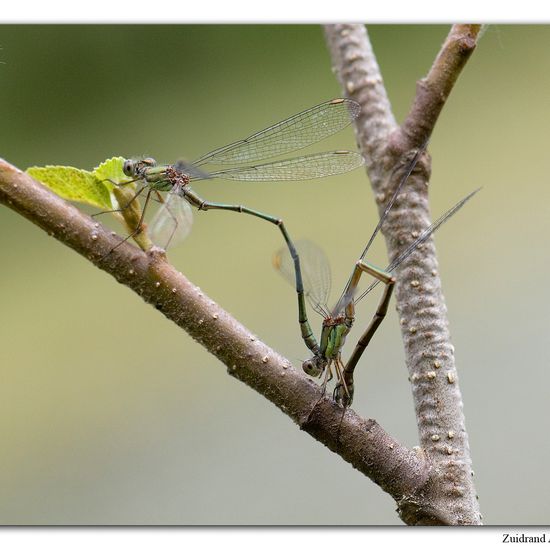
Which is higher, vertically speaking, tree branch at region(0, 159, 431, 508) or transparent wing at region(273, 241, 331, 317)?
transparent wing at region(273, 241, 331, 317)

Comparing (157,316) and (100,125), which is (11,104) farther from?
(157,316)

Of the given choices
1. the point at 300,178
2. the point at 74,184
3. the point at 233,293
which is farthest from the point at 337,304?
the point at 233,293

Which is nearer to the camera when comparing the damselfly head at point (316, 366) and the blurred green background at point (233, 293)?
the damselfly head at point (316, 366)

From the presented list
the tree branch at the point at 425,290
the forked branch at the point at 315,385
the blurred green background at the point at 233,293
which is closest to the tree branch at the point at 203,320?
the forked branch at the point at 315,385

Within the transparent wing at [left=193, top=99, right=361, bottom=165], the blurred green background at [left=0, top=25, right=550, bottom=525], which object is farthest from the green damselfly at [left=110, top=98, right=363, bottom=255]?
the blurred green background at [left=0, top=25, right=550, bottom=525]

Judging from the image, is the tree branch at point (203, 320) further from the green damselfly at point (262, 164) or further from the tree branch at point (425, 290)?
the green damselfly at point (262, 164)

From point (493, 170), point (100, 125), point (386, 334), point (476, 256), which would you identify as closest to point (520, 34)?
point (493, 170)

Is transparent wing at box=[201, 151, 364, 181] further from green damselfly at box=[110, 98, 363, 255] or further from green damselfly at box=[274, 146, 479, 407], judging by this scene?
green damselfly at box=[274, 146, 479, 407]

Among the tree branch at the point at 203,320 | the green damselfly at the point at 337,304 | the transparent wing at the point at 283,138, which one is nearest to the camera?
the tree branch at the point at 203,320
